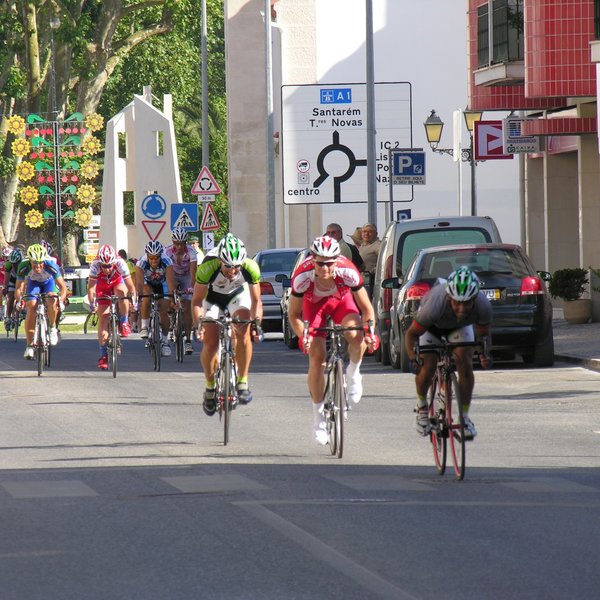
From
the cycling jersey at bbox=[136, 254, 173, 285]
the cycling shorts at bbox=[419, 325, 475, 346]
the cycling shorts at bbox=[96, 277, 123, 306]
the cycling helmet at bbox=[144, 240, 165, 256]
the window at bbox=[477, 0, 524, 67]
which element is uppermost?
the window at bbox=[477, 0, 524, 67]

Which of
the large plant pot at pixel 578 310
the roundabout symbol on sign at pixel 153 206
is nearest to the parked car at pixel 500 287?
the large plant pot at pixel 578 310

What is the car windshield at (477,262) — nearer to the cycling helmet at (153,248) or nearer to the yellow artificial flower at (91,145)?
the cycling helmet at (153,248)

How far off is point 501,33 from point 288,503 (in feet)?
91.4

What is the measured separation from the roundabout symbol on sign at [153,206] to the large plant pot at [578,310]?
9.97 metres

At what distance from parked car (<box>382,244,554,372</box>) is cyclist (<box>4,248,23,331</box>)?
1432 centimetres

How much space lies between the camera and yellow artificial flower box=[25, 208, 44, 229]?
50.6 metres

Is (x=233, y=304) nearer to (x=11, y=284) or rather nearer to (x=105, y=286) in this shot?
(x=105, y=286)

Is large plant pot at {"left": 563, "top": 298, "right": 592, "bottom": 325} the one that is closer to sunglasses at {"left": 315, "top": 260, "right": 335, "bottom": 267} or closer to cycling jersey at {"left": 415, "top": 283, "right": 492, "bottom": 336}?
sunglasses at {"left": 315, "top": 260, "right": 335, "bottom": 267}

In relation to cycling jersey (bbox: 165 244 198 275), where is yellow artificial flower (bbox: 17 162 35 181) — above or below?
above

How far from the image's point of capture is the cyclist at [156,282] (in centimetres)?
2411

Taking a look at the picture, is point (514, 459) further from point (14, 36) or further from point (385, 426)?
A: point (14, 36)

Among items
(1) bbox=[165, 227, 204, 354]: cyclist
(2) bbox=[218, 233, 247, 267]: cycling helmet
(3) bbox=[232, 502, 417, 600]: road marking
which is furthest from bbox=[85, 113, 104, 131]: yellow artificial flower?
(3) bbox=[232, 502, 417, 600]: road marking

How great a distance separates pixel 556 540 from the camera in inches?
353

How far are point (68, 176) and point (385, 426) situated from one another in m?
38.3
